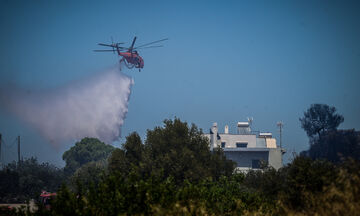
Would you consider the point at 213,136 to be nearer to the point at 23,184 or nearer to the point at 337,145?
the point at 337,145

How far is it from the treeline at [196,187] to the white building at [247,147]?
27530 mm

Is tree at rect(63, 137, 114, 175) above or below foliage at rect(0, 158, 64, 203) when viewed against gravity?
above

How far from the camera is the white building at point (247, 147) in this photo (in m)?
90.3

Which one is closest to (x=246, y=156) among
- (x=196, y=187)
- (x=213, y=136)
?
(x=213, y=136)

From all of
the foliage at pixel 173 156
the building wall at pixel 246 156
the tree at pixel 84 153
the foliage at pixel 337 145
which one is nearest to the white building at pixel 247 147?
the building wall at pixel 246 156

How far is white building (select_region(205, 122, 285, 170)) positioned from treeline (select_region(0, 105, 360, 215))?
27.5 m

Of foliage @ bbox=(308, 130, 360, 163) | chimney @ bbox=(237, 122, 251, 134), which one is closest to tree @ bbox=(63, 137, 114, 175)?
chimney @ bbox=(237, 122, 251, 134)

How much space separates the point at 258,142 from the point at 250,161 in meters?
20.6

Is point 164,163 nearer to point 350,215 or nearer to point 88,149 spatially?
point 350,215

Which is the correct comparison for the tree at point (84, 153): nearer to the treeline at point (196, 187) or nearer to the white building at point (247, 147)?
the white building at point (247, 147)

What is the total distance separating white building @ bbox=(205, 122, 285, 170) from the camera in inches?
3556

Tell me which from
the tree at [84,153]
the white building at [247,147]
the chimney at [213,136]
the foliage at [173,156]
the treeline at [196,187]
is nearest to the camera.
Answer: the treeline at [196,187]

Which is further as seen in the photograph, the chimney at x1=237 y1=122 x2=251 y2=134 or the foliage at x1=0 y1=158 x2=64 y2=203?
the chimney at x1=237 y1=122 x2=251 y2=134

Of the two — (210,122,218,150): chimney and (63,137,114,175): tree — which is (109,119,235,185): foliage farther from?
(63,137,114,175): tree
